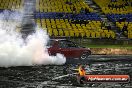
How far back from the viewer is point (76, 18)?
40688 millimetres

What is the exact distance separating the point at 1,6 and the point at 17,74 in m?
23.9

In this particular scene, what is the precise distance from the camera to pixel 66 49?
86.0ft

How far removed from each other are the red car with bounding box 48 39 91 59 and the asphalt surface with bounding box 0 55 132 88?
0.55 meters

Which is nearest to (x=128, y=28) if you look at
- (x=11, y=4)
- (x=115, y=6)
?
(x=115, y=6)

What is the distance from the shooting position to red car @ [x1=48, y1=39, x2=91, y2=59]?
25.7 metres

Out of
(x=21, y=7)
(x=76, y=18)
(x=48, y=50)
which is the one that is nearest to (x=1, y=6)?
(x=21, y=7)

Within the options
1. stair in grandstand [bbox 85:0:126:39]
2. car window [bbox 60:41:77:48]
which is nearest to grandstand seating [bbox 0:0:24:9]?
stair in grandstand [bbox 85:0:126:39]

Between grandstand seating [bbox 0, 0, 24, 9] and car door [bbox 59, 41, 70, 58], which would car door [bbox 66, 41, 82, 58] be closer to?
car door [bbox 59, 41, 70, 58]

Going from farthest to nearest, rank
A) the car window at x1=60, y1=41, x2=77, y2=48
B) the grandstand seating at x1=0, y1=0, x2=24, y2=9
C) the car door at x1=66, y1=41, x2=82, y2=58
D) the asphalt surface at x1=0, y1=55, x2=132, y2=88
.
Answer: the grandstand seating at x1=0, y1=0, x2=24, y2=9
the car door at x1=66, y1=41, x2=82, y2=58
the car window at x1=60, y1=41, x2=77, y2=48
the asphalt surface at x1=0, y1=55, x2=132, y2=88

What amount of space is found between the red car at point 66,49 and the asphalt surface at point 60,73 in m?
0.55

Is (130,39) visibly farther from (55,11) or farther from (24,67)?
(24,67)

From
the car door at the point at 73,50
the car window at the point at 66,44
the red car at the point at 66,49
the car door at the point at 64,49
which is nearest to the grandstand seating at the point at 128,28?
the red car at the point at 66,49

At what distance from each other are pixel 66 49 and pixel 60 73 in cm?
533

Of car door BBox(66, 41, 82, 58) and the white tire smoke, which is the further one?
car door BBox(66, 41, 82, 58)
